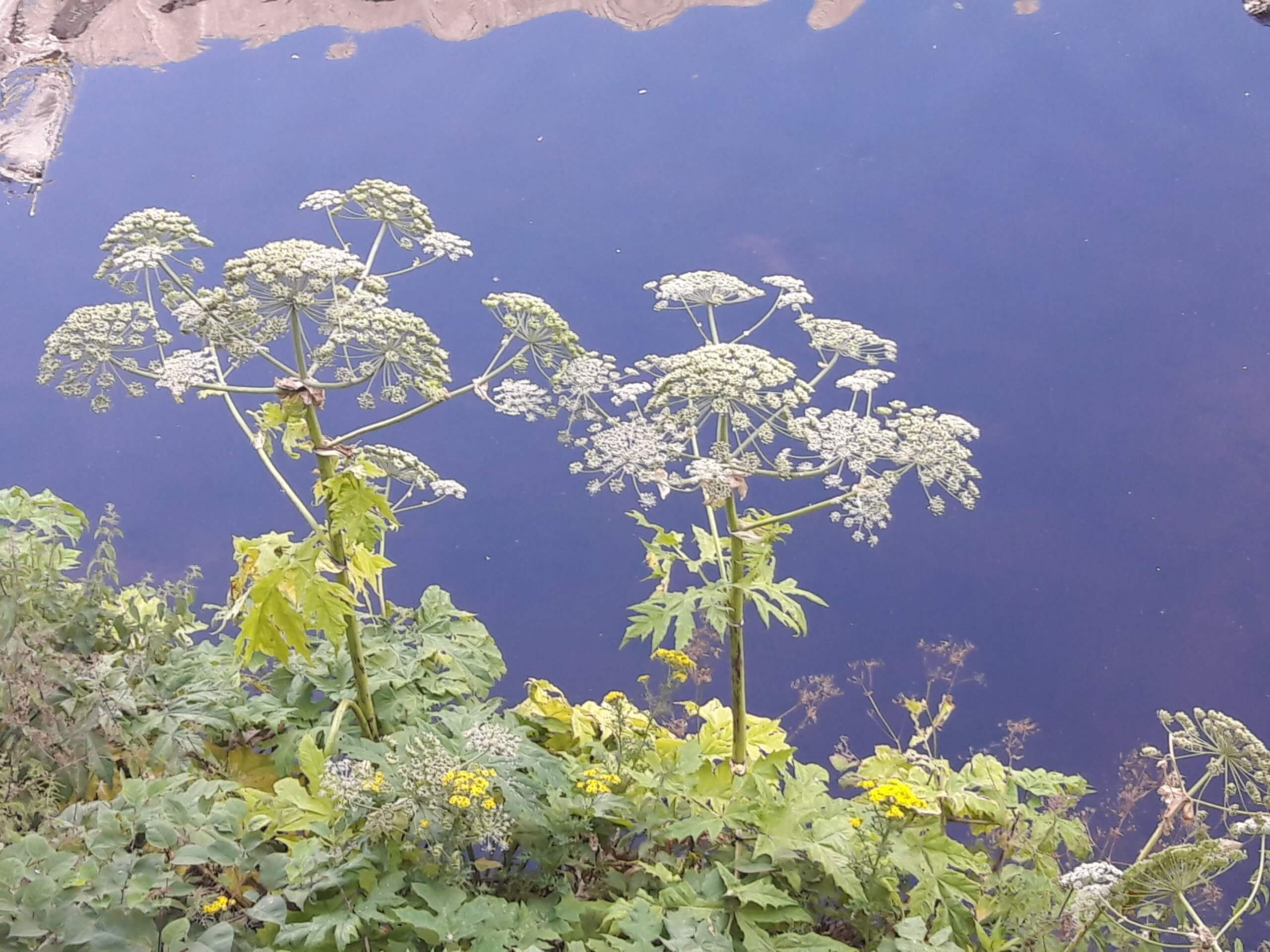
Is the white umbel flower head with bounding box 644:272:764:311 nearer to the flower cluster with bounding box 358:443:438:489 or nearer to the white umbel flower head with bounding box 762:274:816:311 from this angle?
the white umbel flower head with bounding box 762:274:816:311

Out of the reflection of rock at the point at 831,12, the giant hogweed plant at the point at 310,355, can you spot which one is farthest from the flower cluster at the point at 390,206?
the reflection of rock at the point at 831,12

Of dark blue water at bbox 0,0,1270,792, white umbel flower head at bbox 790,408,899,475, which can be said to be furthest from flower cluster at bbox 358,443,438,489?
dark blue water at bbox 0,0,1270,792

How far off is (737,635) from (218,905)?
1.13m

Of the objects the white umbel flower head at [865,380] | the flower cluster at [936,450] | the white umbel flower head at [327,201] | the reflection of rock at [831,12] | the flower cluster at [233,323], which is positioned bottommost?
the flower cluster at [936,450]

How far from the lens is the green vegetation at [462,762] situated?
75.4 inches

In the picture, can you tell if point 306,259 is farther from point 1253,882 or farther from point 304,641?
point 1253,882

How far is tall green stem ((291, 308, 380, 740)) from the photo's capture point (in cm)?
209

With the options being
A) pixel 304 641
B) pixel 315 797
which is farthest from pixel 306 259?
pixel 315 797

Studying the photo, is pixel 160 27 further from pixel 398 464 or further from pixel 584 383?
pixel 584 383

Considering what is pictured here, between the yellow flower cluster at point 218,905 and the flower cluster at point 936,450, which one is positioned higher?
the flower cluster at point 936,450

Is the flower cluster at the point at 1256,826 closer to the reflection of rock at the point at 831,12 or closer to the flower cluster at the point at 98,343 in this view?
the flower cluster at the point at 98,343

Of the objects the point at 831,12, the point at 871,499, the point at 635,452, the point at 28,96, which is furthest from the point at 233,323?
the point at 28,96

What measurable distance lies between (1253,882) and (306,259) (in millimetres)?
2177

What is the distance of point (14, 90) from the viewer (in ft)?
15.2
